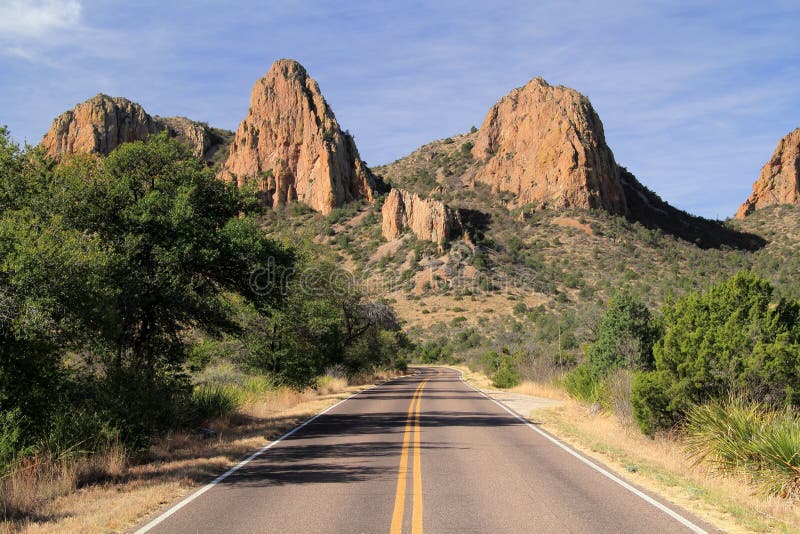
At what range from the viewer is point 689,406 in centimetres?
1305

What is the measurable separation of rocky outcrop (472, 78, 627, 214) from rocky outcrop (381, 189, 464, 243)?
18640mm

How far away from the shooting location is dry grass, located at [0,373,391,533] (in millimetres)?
7309

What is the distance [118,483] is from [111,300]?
3.83 m

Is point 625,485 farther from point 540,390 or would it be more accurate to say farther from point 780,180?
point 780,180

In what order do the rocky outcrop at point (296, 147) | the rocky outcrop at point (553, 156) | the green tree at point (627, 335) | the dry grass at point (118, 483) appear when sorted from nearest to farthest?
the dry grass at point (118, 483) → the green tree at point (627, 335) → the rocky outcrop at point (553, 156) → the rocky outcrop at point (296, 147)

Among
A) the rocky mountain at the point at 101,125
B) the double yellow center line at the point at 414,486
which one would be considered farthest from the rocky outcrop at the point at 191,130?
the double yellow center line at the point at 414,486

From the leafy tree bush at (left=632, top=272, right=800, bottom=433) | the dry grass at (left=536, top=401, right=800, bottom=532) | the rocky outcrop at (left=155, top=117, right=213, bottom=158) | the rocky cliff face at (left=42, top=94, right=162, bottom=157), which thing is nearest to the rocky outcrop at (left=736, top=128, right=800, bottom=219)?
the rocky outcrop at (left=155, top=117, right=213, bottom=158)

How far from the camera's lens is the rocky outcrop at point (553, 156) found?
95.8m

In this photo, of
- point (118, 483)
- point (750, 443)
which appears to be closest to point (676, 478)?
point (750, 443)

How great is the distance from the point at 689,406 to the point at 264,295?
35.5 ft

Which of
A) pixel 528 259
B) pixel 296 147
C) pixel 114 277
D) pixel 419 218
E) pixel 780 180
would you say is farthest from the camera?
pixel 780 180

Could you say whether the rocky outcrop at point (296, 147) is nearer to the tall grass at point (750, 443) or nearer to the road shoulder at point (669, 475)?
the road shoulder at point (669, 475)

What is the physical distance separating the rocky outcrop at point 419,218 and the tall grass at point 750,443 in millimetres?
70632

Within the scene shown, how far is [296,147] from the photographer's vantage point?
110562 mm
